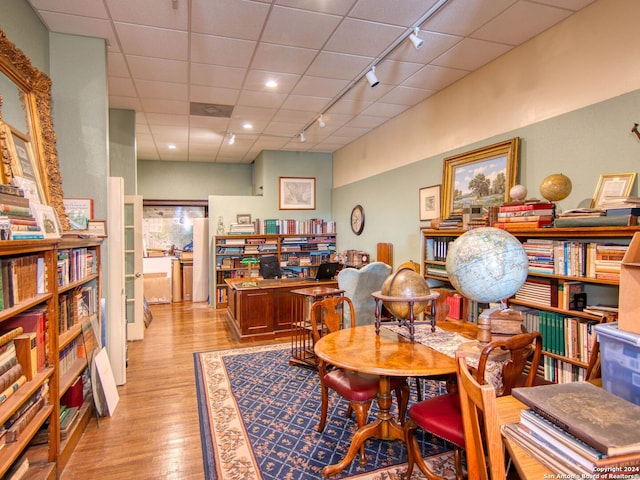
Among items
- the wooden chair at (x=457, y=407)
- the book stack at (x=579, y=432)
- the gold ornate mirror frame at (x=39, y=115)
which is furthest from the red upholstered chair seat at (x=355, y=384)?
the gold ornate mirror frame at (x=39, y=115)

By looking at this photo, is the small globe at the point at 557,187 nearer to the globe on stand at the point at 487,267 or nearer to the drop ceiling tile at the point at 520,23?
the globe on stand at the point at 487,267

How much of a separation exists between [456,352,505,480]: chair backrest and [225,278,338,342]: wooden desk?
11.4 ft

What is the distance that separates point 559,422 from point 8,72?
138 inches

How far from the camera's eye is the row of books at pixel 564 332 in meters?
2.52

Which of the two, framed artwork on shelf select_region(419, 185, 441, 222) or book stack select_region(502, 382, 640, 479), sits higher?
framed artwork on shelf select_region(419, 185, 441, 222)

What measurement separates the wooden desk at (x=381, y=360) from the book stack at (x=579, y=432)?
660 millimetres

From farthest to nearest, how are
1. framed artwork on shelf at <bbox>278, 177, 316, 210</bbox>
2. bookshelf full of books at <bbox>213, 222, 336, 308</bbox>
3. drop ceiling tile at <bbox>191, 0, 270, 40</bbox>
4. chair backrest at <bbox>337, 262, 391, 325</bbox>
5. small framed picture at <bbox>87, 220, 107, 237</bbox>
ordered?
framed artwork on shelf at <bbox>278, 177, 316, 210</bbox> → bookshelf full of books at <bbox>213, 222, 336, 308</bbox> → chair backrest at <bbox>337, 262, 391, 325</bbox> → small framed picture at <bbox>87, 220, 107, 237</bbox> → drop ceiling tile at <bbox>191, 0, 270, 40</bbox>

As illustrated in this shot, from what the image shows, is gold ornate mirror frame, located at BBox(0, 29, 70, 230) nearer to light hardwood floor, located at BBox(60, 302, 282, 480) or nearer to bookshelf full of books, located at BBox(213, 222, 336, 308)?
light hardwood floor, located at BBox(60, 302, 282, 480)

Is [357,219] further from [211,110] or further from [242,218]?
A: [211,110]

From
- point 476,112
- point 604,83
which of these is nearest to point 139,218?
point 476,112

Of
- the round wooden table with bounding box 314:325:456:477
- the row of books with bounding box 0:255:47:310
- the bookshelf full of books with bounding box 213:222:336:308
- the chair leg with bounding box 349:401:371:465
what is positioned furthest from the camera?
the bookshelf full of books with bounding box 213:222:336:308

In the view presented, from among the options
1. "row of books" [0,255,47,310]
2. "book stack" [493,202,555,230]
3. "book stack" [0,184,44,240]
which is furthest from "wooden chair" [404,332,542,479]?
"book stack" [0,184,44,240]

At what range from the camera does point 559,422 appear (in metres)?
1.06

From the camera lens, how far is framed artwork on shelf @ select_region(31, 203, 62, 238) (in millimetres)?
2071
